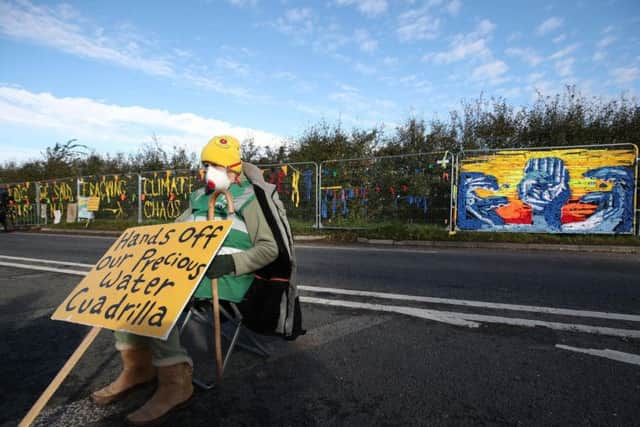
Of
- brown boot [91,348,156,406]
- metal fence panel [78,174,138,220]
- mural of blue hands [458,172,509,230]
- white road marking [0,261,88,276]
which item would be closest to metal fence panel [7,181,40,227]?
metal fence panel [78,174,138,220]

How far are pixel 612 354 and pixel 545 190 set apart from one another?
27.4 ft

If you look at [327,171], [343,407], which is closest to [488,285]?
[343,407]

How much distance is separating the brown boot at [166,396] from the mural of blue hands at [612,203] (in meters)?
10.4

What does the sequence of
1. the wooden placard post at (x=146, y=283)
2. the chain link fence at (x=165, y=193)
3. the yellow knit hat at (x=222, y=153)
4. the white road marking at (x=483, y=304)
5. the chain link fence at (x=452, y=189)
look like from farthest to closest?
the chain link fence at (x=165, y=193), the chain link fence at (x=452, y=189), the white road marking at (x=483, y=304), the yellow knit hat at (x=222, y=153), the wooden placard post at (x=146, y=283)

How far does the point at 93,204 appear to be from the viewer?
17.7m

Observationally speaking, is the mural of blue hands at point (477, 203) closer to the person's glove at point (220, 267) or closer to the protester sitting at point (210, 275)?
the protester sitting at point (210, 275)

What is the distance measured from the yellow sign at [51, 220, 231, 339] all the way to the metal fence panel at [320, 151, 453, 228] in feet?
32.2

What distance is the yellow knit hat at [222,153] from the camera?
8.11 ft

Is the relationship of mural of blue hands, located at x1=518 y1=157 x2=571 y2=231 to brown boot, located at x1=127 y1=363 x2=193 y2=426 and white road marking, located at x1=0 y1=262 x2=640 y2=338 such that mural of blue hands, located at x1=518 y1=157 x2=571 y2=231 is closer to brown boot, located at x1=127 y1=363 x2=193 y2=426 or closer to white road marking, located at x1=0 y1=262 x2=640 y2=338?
white road marking, located at x1=0 y1=262 x2=640 y2=338

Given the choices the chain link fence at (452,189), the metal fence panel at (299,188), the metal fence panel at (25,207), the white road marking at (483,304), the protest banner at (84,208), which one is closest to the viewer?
A: the white road marking at (483,304)

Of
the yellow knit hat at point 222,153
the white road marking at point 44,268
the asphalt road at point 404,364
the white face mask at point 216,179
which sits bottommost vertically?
the white road marking at point 44,268

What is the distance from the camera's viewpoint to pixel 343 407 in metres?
2.13

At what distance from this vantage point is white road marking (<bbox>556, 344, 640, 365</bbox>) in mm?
2667

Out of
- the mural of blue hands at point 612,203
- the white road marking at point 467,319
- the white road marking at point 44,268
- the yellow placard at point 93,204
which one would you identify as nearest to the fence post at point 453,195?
the mural of blue hands at point 612,203
